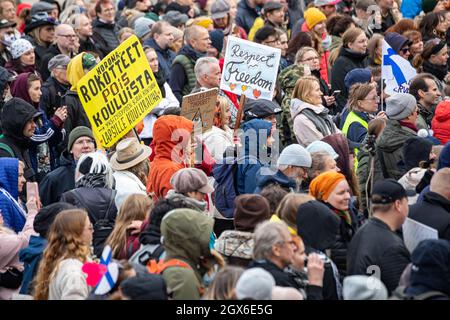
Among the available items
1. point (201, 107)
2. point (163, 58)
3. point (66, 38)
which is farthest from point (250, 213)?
point (163, 58)

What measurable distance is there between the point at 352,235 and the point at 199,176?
1289 millimetres

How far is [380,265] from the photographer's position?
8.56 m

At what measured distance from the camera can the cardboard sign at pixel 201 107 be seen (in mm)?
12321

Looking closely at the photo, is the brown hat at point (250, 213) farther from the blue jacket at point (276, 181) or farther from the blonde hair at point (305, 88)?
the blonde hair at point (305, 88)

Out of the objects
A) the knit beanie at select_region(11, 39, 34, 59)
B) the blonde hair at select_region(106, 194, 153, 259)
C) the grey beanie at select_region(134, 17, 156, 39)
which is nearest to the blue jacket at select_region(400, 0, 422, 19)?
the grey beanie at select_region(134, 17, 156, 39)

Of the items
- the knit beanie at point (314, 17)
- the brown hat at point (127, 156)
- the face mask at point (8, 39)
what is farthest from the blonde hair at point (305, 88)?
the face mask at point (8, 39)

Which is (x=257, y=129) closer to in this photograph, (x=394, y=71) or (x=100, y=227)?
(x=100, y=227)

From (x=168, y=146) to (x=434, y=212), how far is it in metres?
3.01

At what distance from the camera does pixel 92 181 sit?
410 inches

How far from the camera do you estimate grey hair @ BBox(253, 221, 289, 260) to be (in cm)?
809

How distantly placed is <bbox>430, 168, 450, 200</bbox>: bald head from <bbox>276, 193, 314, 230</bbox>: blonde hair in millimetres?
950

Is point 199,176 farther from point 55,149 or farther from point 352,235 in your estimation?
point 55,149

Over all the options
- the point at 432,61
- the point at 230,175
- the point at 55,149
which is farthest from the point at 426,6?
the point at 230,175

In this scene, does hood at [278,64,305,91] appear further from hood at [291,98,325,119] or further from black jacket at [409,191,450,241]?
black jacket at [409,191,450,241]
